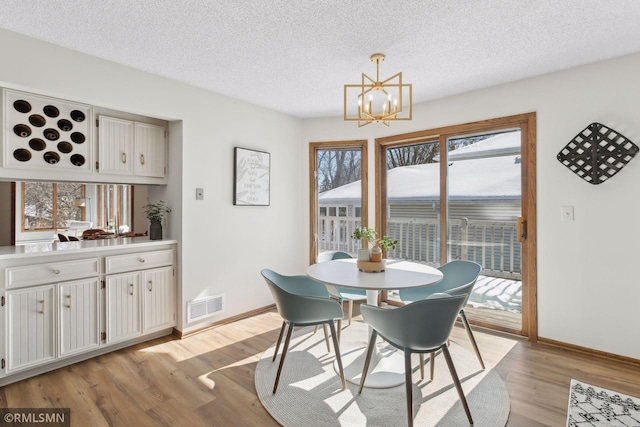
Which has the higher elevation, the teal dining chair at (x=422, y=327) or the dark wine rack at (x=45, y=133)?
the dark wine rack at (x=45, y=133)

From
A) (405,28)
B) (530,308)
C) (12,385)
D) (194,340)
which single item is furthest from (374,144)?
(12,385)

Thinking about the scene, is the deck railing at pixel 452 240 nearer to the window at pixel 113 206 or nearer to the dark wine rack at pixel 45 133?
the window at pixel 113 206

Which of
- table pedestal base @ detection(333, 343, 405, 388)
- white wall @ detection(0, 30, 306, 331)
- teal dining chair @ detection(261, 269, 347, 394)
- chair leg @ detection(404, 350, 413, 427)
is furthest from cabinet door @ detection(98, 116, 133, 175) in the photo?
chair leg @ detection(404, 350, 413, 427)

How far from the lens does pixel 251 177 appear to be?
378 centimetres

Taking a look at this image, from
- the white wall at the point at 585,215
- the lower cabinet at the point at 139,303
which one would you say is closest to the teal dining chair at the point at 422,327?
the white wall at the point at 585,215

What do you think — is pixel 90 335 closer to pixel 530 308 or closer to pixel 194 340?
pixel 194 340

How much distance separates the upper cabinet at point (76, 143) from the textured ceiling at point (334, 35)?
52cm

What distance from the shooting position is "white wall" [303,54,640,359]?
259cm

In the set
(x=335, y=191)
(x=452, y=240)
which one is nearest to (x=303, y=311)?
(x=452, y=240)

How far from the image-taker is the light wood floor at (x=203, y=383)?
1.96 meters

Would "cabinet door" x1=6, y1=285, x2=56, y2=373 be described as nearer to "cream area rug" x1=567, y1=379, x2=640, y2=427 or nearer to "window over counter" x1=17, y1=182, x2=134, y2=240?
"window over counter" x1=17, y1=182, x2=134, y2=240

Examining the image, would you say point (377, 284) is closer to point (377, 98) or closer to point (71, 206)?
point (377, 98)

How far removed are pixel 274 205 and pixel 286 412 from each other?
2531 mm

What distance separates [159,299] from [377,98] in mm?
3077
